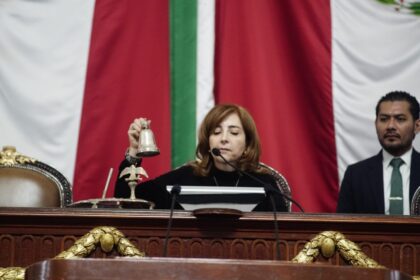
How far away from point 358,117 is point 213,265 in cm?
323

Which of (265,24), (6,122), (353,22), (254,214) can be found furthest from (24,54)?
(254,214)

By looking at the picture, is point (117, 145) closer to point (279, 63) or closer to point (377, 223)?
point (279, 63)

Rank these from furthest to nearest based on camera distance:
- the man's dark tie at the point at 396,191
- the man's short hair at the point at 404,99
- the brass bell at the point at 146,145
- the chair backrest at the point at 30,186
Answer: the man's short hair at the point at 404,99
the man's dark tie at the point at 396,191
the chair backrest at the point at 30,186
the brass bell at the point at 146,145

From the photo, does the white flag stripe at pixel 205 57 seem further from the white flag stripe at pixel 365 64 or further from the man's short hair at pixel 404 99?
the man's short hair at pixel 404 99

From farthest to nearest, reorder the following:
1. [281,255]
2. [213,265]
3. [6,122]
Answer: [6,122]
[281,255]
[213,265]

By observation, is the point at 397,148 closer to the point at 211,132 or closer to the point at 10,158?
the point at 211,132

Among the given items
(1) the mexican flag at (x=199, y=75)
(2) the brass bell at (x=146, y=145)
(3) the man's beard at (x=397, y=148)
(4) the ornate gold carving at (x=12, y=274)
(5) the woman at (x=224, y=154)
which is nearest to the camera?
(4) the ornate gold carving at (x=12, y=274)

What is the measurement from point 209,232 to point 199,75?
7.26 ft

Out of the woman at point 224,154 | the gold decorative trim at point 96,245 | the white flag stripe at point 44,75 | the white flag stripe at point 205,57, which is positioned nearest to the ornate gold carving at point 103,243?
the gold decorative trim at point 96,245

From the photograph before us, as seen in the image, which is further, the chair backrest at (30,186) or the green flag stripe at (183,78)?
the green flag stripe at (183,78)

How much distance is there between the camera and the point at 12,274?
3148mm

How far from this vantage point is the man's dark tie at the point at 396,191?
473 centimetres

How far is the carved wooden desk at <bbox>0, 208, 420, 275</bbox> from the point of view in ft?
10.7

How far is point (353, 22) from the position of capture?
17.7 ft
